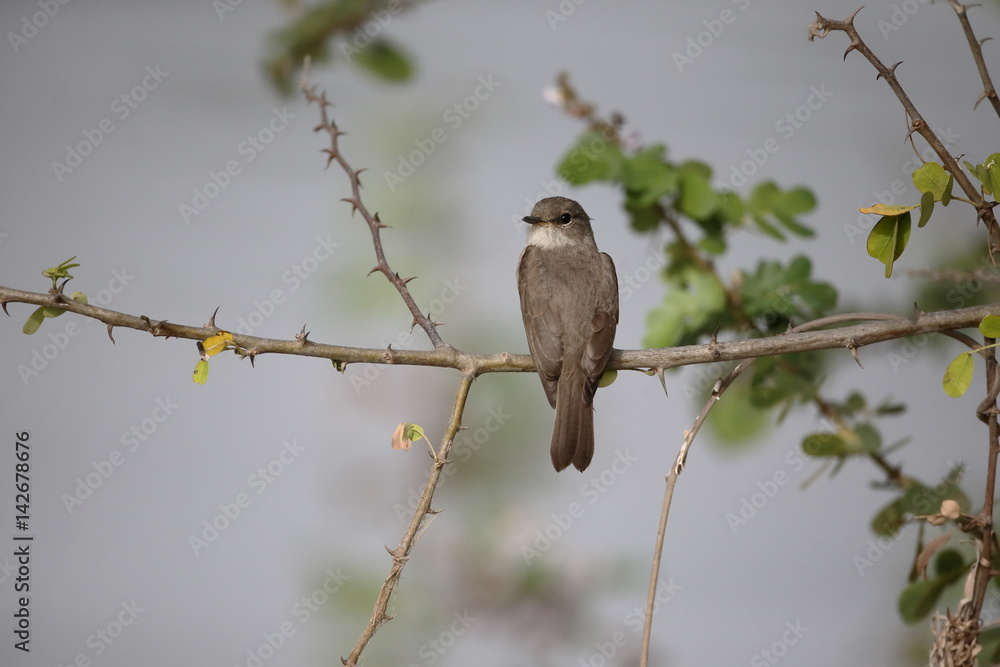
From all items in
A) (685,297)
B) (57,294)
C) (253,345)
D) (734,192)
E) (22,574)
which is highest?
(734,192)

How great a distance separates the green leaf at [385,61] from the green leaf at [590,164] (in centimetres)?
85

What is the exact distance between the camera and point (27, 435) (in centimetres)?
308

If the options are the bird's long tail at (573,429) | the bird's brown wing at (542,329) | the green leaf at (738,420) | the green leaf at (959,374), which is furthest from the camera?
the green leaf at (738,420)

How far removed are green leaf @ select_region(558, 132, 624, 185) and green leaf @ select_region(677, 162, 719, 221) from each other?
0.23 meters

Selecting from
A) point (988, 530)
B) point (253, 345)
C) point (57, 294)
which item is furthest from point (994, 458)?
point (57, 294)

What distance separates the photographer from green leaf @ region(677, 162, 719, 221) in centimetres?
260

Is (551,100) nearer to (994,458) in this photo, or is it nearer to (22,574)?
(994,458)

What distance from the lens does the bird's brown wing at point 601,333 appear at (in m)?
2.38

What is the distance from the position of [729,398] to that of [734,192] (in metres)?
0.75

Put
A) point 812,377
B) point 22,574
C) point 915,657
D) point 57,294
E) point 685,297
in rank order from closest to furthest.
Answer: point 57,294, point 685,297, point 812,377, point 22,574, point 915,657

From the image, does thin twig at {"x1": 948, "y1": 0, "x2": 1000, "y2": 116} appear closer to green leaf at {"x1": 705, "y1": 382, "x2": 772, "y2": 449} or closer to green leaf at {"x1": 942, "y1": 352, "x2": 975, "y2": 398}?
green leaf at {"x1": 942, "y1": 352, "x2": 975, "y2": 398}

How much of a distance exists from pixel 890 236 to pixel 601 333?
988mm

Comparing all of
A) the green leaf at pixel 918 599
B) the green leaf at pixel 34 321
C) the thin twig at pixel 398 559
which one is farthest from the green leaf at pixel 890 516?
the green leaf at pixel 34 321

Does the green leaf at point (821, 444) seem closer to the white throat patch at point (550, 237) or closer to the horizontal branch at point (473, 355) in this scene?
the horizontal branch at point (473, 355)
